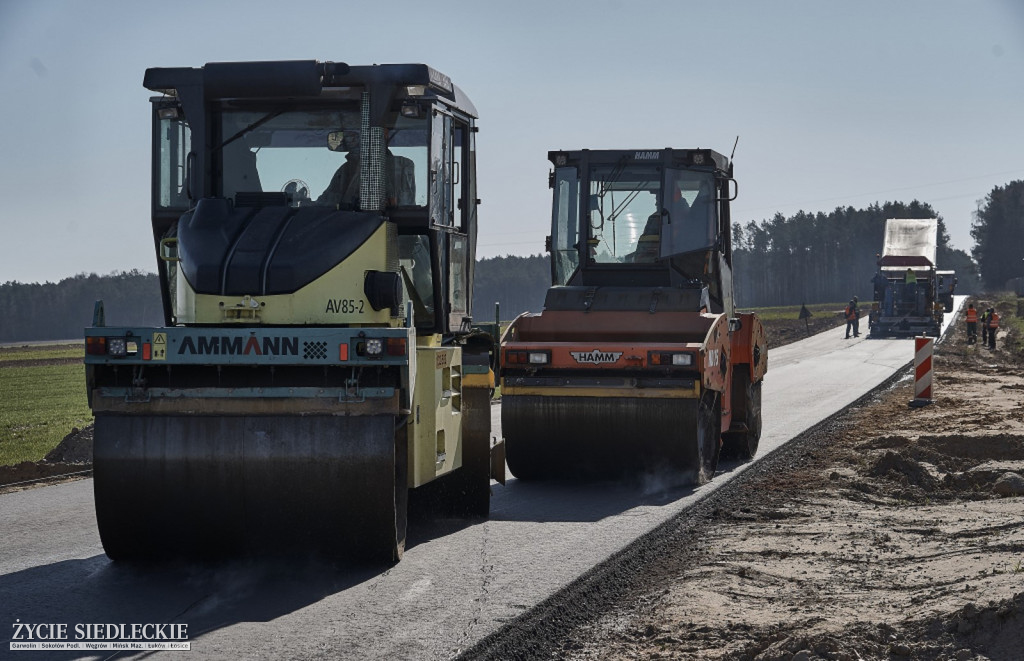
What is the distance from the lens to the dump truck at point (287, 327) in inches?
256

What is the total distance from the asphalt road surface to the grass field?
7.24 meters

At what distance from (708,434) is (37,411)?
17.9 m

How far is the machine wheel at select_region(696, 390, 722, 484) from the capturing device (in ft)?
34.3

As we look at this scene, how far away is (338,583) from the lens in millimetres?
6512

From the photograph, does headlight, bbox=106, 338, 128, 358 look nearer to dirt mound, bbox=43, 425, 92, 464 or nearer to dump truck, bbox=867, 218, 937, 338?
dirt mound, bbox=43, 425, 92, 464

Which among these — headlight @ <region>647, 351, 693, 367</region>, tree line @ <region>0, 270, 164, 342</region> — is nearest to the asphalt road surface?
headlight @ <region>647, 351, 693, 367</region>

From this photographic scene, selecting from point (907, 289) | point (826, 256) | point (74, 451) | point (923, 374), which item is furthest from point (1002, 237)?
point (74, 451)

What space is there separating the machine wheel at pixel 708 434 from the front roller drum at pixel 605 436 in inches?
0.5

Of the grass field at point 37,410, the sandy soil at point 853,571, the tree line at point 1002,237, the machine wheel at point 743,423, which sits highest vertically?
the tree line at point 1002,237

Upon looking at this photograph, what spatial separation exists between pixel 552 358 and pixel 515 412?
609mm

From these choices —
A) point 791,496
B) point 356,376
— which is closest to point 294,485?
point 356,376

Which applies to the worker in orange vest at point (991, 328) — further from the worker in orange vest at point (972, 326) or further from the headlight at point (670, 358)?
the headlight at point (670, 358)

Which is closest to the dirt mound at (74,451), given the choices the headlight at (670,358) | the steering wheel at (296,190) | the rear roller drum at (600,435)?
the rear roller drum at (600,435)

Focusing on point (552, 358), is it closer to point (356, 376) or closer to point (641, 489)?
point (641, 489)
